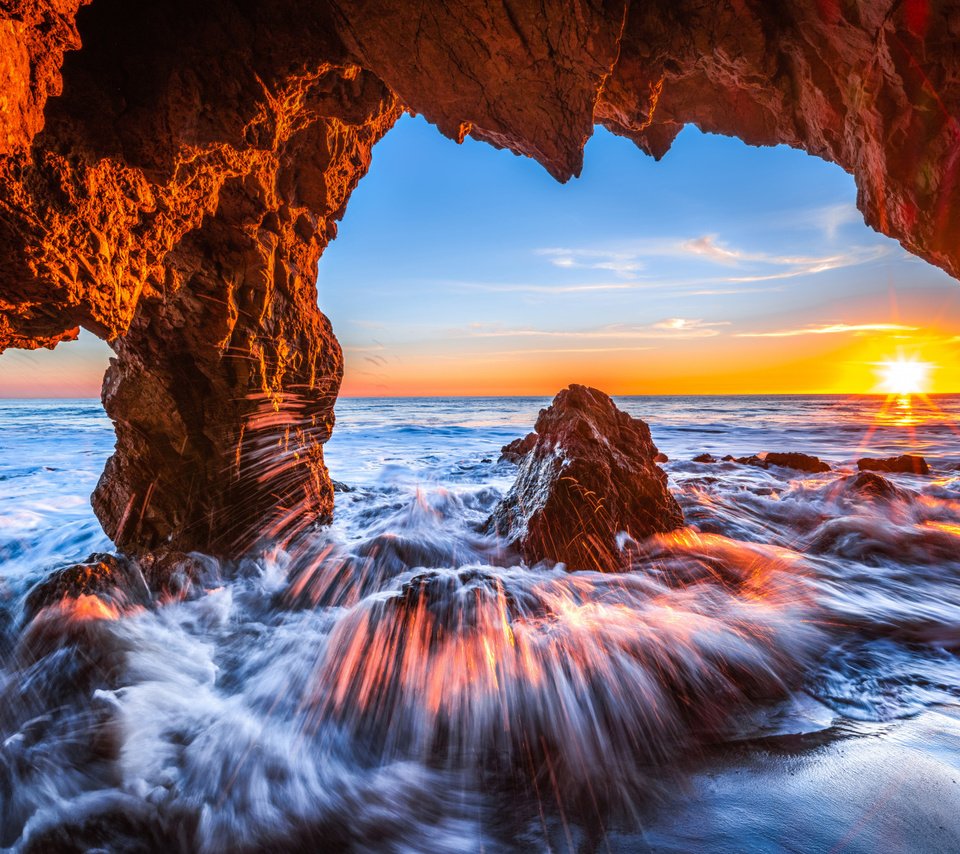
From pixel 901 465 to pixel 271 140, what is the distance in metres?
13.6

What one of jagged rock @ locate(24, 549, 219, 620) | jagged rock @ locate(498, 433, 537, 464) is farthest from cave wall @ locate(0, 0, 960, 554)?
jagged rock @ locate(498, 433, 537, 464)

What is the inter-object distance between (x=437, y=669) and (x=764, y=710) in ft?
6.63

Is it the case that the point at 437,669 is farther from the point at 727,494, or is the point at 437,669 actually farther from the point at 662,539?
the point at 727,494

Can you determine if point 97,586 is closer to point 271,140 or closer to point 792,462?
point 271,140

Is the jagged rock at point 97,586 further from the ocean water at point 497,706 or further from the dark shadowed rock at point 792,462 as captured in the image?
the dark shadowed rock at point 792,462

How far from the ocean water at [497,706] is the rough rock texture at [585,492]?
35 cm

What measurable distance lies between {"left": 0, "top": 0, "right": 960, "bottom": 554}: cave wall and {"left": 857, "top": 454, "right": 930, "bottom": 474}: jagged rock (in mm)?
6961

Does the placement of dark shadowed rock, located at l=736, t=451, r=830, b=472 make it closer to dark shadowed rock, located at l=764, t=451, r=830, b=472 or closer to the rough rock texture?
dark shadowed rock, located at l=764, t=451, r=830, b=472

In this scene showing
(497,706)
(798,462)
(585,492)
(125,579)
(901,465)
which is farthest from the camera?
(798,462)

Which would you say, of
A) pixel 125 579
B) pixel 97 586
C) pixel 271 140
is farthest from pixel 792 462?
pixel 97 586

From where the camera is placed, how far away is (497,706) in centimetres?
271

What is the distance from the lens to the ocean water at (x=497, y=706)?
201cm

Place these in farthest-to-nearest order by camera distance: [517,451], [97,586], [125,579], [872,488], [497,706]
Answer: [517,451] → [872,488] → [125,579] → [97,586] → [497,706]

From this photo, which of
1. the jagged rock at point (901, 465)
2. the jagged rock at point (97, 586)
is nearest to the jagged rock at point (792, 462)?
the jagged rock at point (901, 465)
